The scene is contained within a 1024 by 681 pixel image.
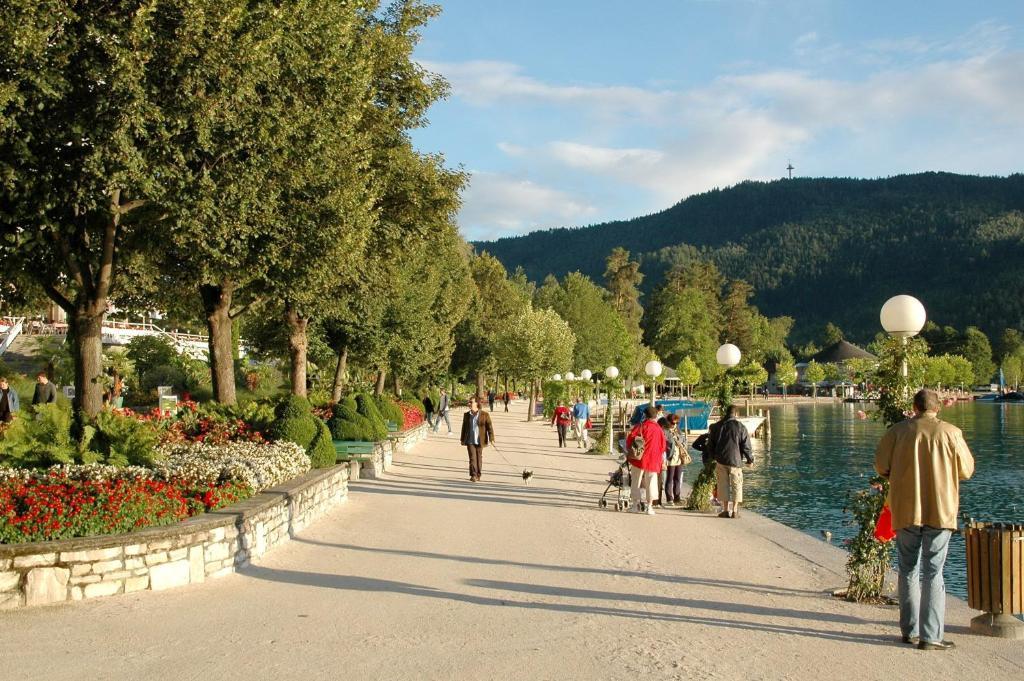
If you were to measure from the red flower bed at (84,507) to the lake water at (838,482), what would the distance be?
6.45 meters

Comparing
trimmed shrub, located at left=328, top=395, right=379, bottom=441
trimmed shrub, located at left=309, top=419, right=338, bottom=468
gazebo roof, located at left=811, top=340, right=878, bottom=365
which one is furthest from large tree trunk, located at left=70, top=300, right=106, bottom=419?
gazebo roof, located at left=811, top=340, right=878, bottom=365

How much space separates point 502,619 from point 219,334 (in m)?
12.1

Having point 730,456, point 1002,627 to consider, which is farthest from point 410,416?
point 1002,627

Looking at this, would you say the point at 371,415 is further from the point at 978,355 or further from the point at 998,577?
the point at 978,355

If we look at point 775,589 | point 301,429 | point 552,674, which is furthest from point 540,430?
point 552,674

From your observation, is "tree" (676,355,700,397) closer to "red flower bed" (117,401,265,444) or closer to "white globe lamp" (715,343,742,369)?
"white globe lamp" (715,343,742,369)

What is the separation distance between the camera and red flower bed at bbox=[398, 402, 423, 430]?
28750 millimetres

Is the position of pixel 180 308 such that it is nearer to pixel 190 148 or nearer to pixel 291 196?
pixel 291 196

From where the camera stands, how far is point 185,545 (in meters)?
8.15

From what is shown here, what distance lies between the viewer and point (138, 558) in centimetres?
778

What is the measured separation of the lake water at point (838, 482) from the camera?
16.1 metres

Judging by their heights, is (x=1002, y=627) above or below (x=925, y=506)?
below

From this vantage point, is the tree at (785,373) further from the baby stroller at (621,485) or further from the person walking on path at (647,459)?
the person walking on path at (647,459)

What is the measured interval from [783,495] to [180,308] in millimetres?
14632
